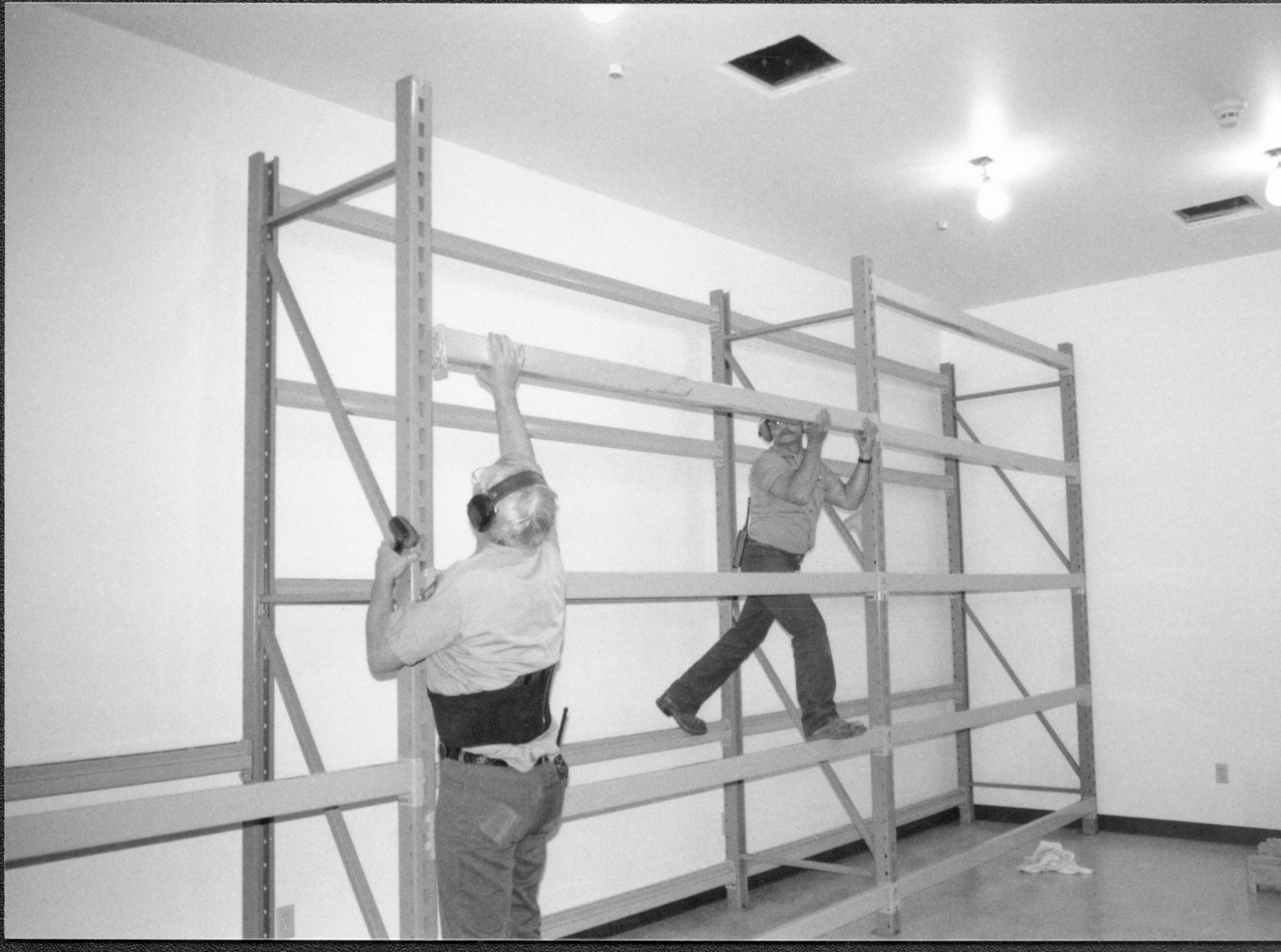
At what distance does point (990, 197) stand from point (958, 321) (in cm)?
70

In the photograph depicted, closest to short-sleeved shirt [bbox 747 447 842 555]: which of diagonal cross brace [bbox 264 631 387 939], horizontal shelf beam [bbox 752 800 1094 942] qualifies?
horizontal shelf beam [bbox 752 800 1094 942]

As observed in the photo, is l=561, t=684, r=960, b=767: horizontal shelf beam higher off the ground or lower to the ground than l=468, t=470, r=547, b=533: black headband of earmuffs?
lower

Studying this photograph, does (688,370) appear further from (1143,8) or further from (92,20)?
(92,20)

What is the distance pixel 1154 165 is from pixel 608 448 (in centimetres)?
246

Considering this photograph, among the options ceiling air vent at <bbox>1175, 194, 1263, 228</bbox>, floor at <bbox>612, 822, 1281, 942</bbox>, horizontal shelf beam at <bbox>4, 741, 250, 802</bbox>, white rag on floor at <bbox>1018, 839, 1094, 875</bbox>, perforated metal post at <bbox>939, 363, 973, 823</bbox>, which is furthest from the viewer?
perforated metal post at <bbox>939, 363, 973, 823</bbox>

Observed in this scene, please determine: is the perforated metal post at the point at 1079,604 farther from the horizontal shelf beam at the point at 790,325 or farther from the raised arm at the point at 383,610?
the raised arm at the point at 383,610

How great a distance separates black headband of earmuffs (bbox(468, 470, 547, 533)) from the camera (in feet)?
8.15

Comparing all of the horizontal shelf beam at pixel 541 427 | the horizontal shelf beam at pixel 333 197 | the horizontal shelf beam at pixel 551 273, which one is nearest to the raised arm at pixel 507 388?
the horizontal shelf beam at pixel 541 427

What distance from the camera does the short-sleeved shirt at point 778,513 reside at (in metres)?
4.20

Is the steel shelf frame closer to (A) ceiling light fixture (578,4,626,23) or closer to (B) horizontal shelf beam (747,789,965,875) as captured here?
(B) horizontal shelf beam (747,789,965,875)

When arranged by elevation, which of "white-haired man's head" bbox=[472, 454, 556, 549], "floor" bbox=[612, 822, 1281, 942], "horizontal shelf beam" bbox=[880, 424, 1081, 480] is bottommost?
"floor" bbox=[612, 822, 1281, 942]

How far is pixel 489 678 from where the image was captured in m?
2.45

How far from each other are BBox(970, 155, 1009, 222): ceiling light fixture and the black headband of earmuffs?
8.32 feet

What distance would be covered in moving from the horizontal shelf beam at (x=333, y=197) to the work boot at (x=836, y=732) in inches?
96.3
